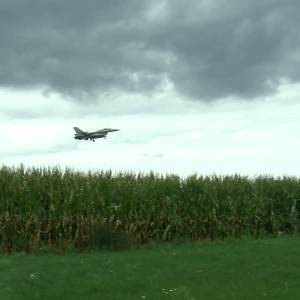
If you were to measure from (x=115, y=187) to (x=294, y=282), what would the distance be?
522 inches

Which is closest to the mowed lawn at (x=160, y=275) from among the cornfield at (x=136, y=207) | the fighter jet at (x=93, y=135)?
the cornfield at (x=136, y=207)

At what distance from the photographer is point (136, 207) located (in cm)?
2489

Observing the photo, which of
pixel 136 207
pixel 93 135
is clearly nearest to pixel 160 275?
pixel 136 207

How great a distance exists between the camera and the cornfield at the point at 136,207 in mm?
22922

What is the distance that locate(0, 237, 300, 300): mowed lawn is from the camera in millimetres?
11711

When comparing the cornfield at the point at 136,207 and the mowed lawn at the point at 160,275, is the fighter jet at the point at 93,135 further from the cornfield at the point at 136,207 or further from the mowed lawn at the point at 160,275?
the mowed lawn at the point at 160,275

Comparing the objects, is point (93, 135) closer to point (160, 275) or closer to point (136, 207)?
point (136, 207)

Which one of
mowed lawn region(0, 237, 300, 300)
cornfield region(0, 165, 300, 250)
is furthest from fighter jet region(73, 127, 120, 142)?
mowed lawn region(0, 237, 300, 300)

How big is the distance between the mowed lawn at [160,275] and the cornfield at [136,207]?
434 centimetres

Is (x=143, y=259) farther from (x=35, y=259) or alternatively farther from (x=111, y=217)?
(x=111, y=217)

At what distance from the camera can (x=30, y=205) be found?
75.8ft

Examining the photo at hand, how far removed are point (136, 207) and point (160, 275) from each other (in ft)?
35.7

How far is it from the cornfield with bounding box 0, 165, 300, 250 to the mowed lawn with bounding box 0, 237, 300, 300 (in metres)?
4.34

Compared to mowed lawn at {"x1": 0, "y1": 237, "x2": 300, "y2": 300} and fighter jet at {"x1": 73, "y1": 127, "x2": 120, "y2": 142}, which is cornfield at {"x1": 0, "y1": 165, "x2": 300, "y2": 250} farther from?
mowed lawn at {"x1": 0, "y1": 237, "x2": 300, "y2": 300}
